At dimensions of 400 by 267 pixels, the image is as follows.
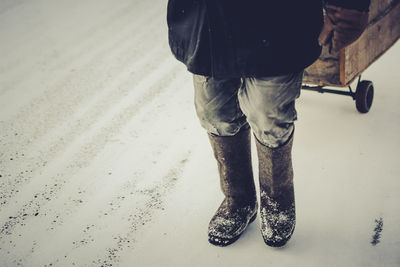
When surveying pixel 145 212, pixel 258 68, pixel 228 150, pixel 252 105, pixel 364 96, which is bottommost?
pixel 145 212

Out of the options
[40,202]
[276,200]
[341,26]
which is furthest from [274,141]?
[40,202]

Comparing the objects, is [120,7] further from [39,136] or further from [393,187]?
[393,187]

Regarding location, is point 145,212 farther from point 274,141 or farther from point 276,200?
point 274,141

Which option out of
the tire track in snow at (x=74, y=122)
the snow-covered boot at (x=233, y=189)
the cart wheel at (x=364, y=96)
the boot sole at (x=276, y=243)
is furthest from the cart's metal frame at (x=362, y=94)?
the tire track in snow at (x=74, y=122)

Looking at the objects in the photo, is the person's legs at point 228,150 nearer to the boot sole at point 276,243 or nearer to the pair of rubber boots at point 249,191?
the pair of rubber boots at point 249,191

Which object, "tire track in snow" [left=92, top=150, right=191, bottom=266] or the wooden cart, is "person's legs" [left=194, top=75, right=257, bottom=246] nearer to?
"tire track in snow" [left=92, top=150, right=191, bottom=266]

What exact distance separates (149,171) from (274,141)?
0.75m

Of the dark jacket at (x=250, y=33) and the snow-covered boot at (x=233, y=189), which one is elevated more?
the dark jacket at (x=250, y=33)

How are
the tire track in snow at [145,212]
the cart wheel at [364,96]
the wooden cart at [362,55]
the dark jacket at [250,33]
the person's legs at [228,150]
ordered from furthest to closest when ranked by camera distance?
the cart wheel at [364,96] → the wooden cart at [362,55] → the tire track in snow at [145,212] → the person's legs at [228,150] → the dark jacket at [250,33]

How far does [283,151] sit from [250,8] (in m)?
0.44

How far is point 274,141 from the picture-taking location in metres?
1.05

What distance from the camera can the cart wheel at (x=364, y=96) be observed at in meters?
1.65

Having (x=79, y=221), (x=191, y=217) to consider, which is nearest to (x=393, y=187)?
(x=191, y=217)

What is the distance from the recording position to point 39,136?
6.35 feet
